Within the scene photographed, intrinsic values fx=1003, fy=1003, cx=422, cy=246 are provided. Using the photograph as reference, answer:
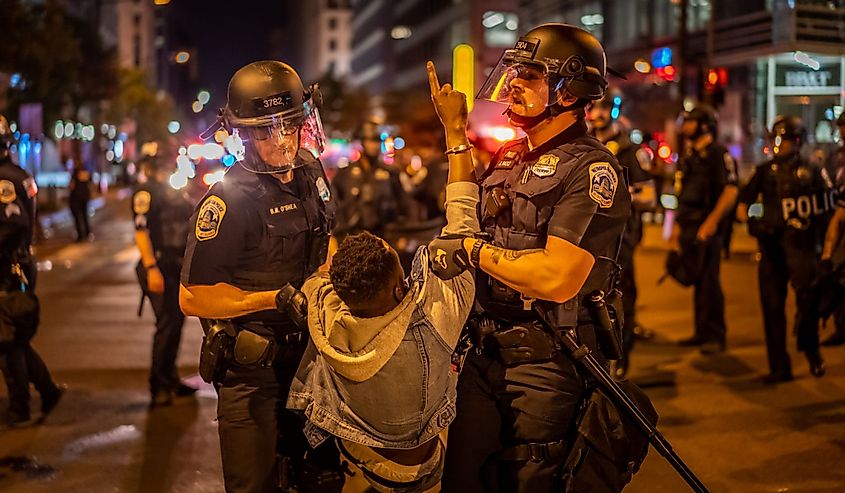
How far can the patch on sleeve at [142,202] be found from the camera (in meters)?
7.45

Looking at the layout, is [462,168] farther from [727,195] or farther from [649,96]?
[649,96]

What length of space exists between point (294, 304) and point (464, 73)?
1018mm

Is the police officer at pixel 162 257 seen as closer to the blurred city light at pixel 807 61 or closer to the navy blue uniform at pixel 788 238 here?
the navy blue uniform at pixel 788 238

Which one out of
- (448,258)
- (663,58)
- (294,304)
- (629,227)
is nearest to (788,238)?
(629,227)

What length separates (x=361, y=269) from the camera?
10.2 ft

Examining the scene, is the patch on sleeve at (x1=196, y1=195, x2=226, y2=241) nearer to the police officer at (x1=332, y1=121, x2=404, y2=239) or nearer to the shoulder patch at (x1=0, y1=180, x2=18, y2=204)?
the shoulder patch at (x1=0, y1=180, x2=18, y2=204)

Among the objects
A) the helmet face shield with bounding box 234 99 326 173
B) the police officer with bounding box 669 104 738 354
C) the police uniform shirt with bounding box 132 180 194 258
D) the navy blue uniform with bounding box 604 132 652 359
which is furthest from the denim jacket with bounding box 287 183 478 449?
the police officer with bounding box 669 104 738 354

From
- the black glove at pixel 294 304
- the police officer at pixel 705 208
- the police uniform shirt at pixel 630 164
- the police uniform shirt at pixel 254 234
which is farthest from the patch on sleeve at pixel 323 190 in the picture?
the police officer at pixel 705 208

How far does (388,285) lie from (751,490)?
10.3 feet

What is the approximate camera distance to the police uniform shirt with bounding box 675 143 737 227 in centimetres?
846

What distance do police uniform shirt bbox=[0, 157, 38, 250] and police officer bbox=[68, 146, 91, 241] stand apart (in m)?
15.5

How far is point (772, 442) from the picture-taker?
6.20 meters

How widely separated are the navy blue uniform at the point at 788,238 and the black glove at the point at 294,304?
483cm

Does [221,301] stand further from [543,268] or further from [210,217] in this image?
[543,268]
